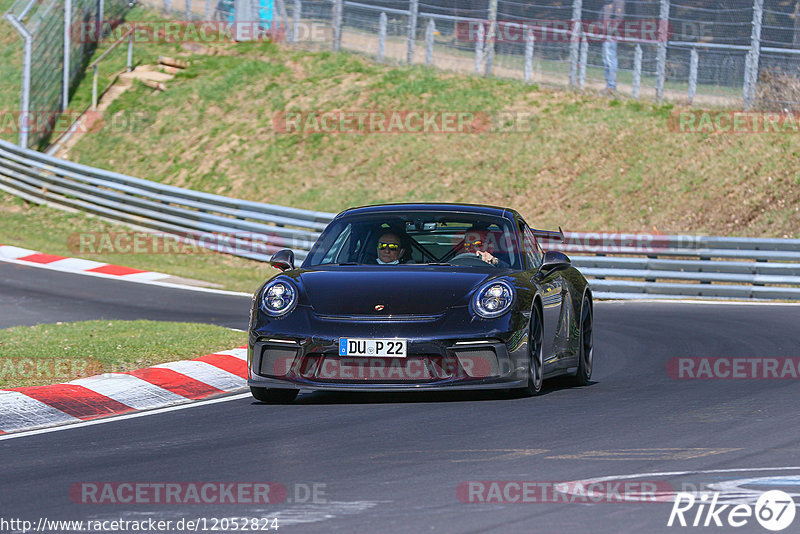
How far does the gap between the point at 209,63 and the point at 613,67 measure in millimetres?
12215

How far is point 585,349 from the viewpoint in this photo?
10.1 m

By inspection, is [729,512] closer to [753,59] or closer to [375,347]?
[375,347]

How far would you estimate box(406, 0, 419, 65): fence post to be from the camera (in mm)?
30375

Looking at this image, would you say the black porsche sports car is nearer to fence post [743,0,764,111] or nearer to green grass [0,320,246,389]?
green grass [0,320,246,389]

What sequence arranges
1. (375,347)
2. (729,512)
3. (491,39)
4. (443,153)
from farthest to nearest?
(491,39), (443,153), (375,347), (729,512)

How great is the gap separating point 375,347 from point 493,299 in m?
0.84

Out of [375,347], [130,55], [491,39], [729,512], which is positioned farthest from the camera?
[130,55]

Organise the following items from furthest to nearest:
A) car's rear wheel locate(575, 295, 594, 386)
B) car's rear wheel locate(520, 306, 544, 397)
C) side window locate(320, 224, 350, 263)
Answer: car's rear wheel locate(575, 295, 594, 386)
side window locate(320, 224, 350, 263)
car's rear wheel locate(520, 306, 544, 397)

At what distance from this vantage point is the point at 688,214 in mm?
22719

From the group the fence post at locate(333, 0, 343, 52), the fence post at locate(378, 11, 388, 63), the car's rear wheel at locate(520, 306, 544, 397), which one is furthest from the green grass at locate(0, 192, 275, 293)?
the car's rear wheel at locate(520, 306, 544, 397)

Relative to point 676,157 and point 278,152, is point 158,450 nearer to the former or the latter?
point 676,157

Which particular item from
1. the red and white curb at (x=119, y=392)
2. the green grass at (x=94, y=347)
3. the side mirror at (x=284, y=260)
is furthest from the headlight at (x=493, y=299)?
the green grass at (x=94, y=347)

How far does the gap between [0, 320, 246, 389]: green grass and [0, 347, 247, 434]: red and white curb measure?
326mm

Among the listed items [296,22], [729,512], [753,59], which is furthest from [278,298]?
[296,22]
